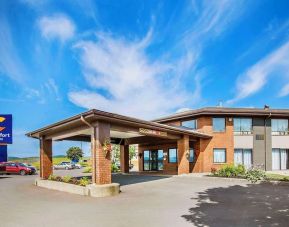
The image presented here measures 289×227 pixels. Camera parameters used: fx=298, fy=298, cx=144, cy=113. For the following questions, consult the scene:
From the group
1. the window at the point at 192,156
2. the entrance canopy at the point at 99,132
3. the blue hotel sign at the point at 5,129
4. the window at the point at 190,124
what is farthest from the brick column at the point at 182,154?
the blue hotel sign at the point at 5,129

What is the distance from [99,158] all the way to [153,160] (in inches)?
734

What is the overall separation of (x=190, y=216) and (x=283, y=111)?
2235cm

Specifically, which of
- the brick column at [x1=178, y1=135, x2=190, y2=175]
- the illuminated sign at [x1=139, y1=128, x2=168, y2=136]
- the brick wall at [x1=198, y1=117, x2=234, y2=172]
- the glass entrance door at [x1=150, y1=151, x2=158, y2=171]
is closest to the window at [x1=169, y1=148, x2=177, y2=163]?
the brick wall at [x1=198, y1=117, x2=234, y2=172]

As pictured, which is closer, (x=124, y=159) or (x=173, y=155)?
(x=173, y=155)

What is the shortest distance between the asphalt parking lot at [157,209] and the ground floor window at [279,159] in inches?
586

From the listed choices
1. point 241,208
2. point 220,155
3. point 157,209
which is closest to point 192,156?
point 220,155

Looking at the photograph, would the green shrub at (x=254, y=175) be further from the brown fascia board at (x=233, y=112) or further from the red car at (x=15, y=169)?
the red car at (x=15, y=169)

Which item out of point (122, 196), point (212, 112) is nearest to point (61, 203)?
point (122, 196)

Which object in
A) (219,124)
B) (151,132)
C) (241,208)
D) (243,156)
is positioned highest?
(219,124)

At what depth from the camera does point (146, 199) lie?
1295 centimetres

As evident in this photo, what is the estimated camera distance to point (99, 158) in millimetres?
14484

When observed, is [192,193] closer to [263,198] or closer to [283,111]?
[263,198]

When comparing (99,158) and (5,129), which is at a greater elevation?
(5,129)

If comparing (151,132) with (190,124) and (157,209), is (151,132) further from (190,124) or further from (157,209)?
(190,124)
